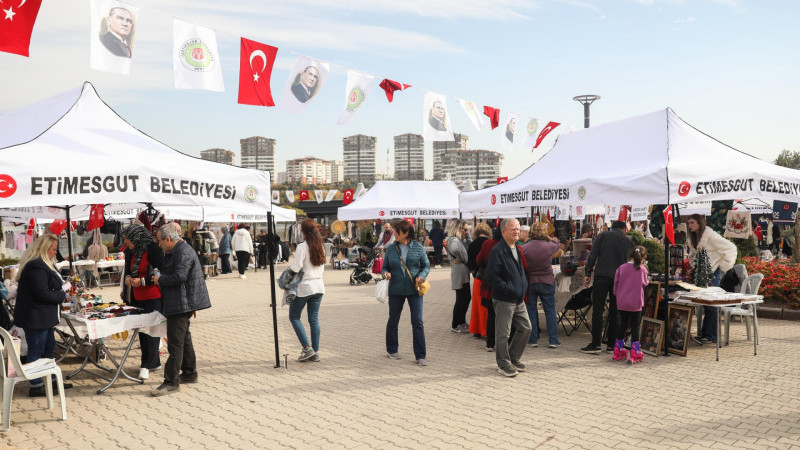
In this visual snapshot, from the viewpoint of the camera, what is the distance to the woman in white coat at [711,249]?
7.84 m

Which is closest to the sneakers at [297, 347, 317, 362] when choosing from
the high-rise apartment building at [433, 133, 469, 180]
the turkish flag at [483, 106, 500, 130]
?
the turkish flag at [483, 106, 500, 130]

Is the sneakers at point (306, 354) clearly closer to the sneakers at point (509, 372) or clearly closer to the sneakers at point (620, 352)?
the sneakers at point (509, 372)

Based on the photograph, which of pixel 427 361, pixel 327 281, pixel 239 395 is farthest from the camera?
pixel 327 281

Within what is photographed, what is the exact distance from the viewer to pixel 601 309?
735 centimetres

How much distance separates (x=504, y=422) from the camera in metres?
4.86

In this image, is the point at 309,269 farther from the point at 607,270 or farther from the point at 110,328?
the point at 607,270

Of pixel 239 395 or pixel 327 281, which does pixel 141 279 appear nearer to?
pixel 239 395

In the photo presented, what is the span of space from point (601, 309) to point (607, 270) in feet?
1.72

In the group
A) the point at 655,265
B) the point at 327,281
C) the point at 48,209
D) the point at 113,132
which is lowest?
the point at 327,281

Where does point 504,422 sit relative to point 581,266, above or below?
below

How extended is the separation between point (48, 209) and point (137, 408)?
6.97 m

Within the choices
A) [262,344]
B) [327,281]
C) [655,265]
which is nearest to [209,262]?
[327,281]

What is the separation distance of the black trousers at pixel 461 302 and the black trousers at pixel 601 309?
2048mm

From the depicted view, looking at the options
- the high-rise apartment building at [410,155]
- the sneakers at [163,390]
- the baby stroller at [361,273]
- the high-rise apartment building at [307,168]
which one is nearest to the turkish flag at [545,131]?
the baby stroller at [361,273]
